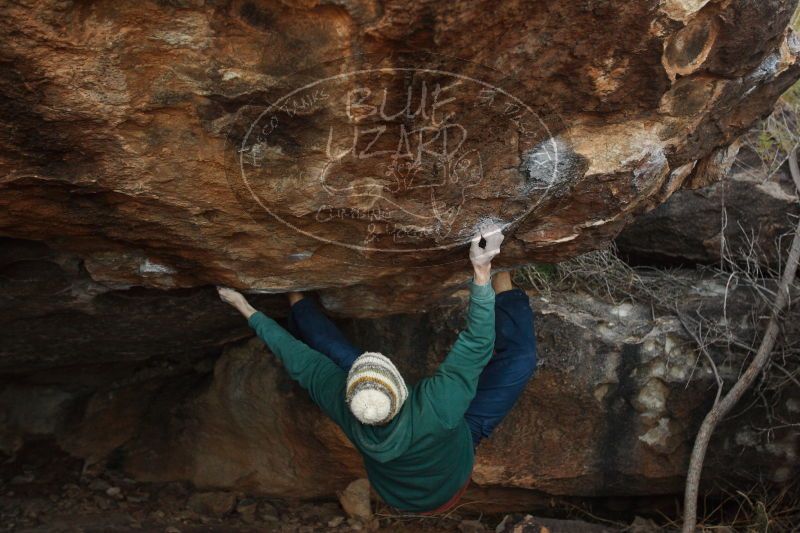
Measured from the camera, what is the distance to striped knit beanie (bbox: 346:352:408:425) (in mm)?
2158

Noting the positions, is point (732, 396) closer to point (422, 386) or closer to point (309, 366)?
point (422, 386)

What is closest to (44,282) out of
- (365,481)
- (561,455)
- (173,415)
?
(173,415)

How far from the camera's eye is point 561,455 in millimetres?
3307

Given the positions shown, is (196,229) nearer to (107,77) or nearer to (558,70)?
Result: (107,77)

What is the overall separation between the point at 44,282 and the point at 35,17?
4.07ft

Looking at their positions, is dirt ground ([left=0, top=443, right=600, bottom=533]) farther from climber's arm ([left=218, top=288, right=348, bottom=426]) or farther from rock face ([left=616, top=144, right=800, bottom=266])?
rock face ([left=616, top=144, right=800, bottom=266])

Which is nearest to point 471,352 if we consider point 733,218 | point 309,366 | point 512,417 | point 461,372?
point 461,372

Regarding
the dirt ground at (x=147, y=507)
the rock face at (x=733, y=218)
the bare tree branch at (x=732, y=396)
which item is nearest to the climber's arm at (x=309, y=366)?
the dirt ground at (x=147, y=507)

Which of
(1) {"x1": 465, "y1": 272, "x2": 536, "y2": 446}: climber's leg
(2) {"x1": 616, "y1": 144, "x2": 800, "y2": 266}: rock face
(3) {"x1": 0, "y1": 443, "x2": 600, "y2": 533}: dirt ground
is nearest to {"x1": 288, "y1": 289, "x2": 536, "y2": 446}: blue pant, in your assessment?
(1) {"x1": 465, "y1": 272, "x2": 536, "y2": 446}: climber's leg

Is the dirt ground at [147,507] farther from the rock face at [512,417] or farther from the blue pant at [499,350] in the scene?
the blue pant at [499,350]

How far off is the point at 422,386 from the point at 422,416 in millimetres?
94

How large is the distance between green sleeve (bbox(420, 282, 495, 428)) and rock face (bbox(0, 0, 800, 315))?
9.6 inches

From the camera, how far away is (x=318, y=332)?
8.69ft

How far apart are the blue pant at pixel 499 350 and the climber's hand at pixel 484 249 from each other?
40 cm
